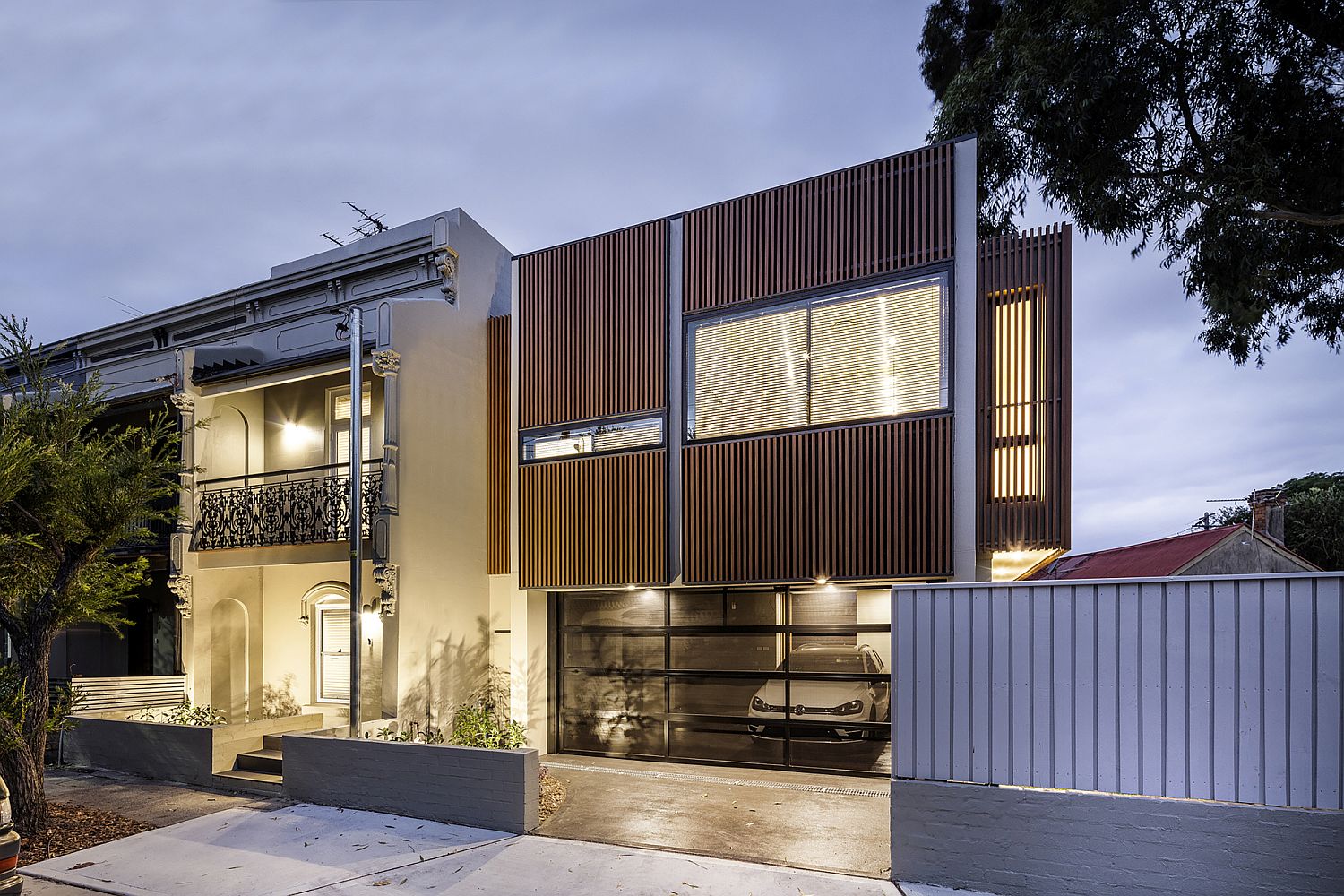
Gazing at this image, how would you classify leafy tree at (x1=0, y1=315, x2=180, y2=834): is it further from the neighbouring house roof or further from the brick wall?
the neighbouring house roof

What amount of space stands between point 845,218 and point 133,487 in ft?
28.9

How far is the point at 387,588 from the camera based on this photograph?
38.3 feet

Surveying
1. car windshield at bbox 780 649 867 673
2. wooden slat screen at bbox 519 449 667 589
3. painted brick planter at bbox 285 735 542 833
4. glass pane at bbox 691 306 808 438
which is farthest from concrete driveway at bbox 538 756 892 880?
glass pane at bbox 691 306 808 438

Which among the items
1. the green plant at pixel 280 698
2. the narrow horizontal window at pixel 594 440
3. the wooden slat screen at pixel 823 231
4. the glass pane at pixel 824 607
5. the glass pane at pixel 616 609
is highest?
the wooden slat screen at pixel 823 231

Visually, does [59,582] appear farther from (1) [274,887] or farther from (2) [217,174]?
(2) [217,174]

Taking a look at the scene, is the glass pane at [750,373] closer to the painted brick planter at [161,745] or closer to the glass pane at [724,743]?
the glass pane at [724,743]

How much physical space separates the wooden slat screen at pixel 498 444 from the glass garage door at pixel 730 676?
1377 millimetres

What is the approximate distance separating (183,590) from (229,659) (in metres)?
1.43

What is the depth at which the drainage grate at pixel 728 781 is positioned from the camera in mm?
10000

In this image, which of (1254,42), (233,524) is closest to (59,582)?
(233,524)

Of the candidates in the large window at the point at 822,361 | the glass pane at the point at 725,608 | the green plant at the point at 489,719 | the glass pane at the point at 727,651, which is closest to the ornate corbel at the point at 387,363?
the large window at the point at 822,361

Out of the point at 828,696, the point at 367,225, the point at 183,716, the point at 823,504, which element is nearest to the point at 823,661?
the point at 828,696

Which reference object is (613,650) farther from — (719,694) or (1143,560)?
(1143,560)

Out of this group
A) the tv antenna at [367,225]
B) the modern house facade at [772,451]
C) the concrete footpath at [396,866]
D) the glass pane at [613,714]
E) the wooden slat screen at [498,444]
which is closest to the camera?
the concrete footpath at [396,866]
